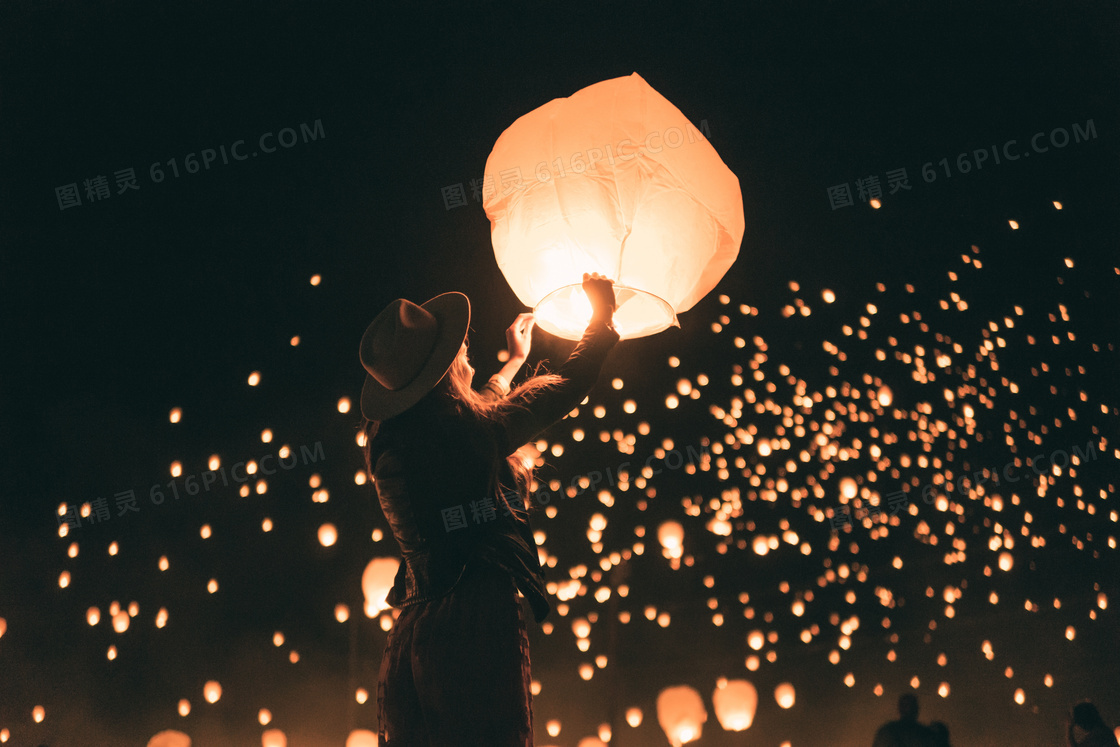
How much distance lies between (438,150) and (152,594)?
6.77ft

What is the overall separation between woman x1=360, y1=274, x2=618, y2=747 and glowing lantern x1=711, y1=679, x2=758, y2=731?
1980mm

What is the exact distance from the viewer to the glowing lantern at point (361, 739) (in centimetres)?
253

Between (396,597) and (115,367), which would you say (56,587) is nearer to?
(115,367)

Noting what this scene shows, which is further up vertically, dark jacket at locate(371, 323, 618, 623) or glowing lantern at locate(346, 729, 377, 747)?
dark jacket at locate(371, 323, 618, 623)

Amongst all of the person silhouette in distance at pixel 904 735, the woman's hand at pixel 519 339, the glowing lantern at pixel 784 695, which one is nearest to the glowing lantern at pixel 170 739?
the woman's hand at pixel 519 339

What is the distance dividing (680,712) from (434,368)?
2.22m

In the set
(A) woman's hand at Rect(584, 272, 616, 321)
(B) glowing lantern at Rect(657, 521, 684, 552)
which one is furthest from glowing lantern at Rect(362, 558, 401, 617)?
(A) woman's hand at Rect(584, 272, 616, 321)

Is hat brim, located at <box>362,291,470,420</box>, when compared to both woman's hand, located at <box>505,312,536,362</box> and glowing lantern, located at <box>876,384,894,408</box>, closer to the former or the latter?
woman's hand, located at <box>505,312,536,362</box>

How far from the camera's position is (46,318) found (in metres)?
2.78

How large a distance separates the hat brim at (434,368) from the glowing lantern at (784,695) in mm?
2385

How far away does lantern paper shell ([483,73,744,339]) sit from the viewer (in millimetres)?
1416

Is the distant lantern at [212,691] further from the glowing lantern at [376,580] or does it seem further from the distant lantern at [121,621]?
the glowing lantern at [376,580]

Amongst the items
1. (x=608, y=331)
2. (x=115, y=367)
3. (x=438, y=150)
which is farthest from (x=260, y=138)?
(x=608, y=331)

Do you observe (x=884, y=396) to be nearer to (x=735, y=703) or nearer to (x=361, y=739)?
(x=735, y=703)
